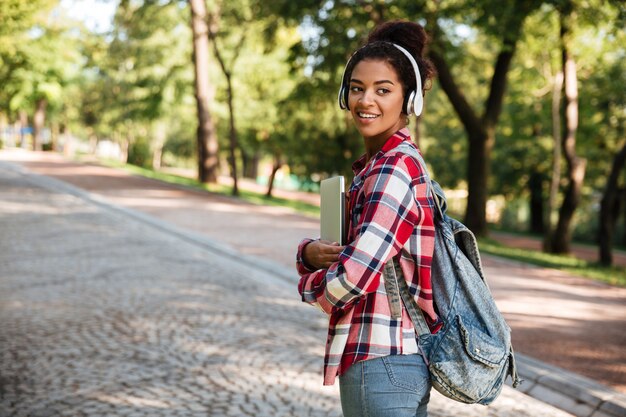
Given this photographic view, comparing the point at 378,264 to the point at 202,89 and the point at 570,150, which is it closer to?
the point at 570,150

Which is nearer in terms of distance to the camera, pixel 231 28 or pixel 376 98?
pixel 376 98

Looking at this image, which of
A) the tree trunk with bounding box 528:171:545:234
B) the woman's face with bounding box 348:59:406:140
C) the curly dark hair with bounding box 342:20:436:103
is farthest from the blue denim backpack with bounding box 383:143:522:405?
the tree trunk with bounding box 528:171:545:234

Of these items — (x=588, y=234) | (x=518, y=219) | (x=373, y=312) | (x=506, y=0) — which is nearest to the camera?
(x=373, y=312)

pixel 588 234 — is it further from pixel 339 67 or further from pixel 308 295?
pixel 308 295

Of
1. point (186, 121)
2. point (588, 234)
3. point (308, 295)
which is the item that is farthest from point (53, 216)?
point (186, 121)

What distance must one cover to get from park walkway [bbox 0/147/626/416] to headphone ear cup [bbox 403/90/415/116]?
2.70 meters

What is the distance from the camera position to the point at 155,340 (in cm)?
538

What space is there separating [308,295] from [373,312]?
0.65 feet

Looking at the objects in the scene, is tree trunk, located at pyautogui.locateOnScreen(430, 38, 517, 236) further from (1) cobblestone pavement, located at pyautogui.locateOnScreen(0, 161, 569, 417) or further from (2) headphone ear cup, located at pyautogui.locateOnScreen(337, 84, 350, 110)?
(2) headphone ear cup, located at pyautogui.locateOnScreen(337, 84, 350, 110)

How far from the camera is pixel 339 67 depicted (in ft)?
53.3

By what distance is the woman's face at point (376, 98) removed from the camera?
187 centimetres

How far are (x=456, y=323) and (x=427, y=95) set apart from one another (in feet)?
90.3

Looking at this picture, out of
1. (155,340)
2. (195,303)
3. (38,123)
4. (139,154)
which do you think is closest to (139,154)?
(139,154)

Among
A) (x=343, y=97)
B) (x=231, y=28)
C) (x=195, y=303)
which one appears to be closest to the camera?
(x=343, y=97)
